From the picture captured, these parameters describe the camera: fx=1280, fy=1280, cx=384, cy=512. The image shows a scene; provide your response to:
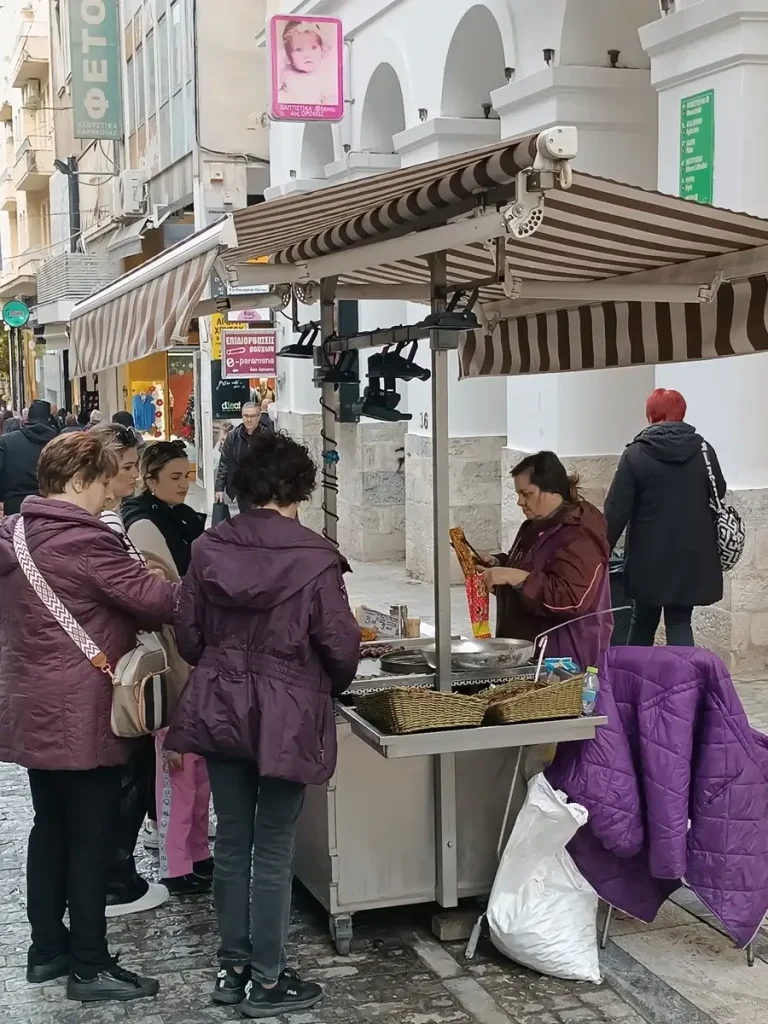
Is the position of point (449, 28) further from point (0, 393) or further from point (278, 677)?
point (0, 393)

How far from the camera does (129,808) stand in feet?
16.4

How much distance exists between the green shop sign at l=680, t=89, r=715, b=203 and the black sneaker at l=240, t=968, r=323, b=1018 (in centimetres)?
541

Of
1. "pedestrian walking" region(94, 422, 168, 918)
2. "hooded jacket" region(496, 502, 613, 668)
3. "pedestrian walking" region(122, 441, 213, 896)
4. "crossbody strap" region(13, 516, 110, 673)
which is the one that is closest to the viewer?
"crossbody strap" region(13, 516, 110, 673)

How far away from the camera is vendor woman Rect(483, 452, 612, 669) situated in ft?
15.5

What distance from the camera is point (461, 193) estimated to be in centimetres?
357

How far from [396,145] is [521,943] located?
9.35 meters

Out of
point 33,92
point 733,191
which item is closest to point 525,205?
point 733,191

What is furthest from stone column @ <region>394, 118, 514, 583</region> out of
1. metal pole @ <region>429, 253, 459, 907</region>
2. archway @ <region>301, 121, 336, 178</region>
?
metal pole @ <region>429, 253, 459, 907</region>

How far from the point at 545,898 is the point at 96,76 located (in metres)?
25.2

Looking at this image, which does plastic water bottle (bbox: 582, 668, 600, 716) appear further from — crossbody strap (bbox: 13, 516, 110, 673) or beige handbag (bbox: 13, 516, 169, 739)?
crossbody strap (bbox: 13, 516, 110, 673)

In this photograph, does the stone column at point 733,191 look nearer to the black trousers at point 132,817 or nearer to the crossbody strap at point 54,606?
the black trousers at point 132,817

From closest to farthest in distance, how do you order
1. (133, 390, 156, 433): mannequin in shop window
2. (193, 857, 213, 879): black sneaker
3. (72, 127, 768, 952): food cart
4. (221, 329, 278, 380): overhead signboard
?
(72, 127, 768, 952): food cart < (193, 857, 213, 879): black sneaker < (221, 329, 278, 380): overhead signboard < (133, 390, 156, 433): mannequin in shop window

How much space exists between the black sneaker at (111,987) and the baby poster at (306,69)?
10.7 m

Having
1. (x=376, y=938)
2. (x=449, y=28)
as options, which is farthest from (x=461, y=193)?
(x=449, y=28)
